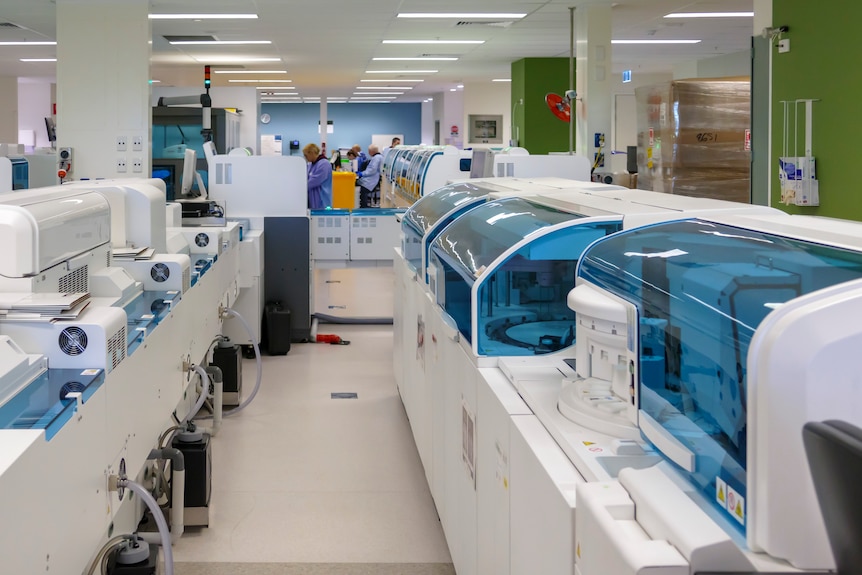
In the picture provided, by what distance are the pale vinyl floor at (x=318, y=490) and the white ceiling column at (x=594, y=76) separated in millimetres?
3776

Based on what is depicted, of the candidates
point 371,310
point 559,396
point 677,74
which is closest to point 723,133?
point 371,310

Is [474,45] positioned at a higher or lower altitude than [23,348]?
higher

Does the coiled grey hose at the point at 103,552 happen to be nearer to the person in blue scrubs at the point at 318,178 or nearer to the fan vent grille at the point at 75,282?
the fan vent grille at the point at 75,282

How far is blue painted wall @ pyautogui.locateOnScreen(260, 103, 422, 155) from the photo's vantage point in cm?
2981

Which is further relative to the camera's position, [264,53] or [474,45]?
[264,53]

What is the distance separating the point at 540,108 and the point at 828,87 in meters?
7.42

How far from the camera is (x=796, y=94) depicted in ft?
21.1

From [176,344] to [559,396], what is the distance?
1829 mm

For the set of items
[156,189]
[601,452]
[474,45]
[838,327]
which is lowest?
[601,452]

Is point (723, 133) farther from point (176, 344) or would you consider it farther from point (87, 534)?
point (87, 534)

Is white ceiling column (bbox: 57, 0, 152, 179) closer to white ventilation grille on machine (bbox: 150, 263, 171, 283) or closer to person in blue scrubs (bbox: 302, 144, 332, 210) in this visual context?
person in blue scrubs (bbox: 302, 144, 332, 210)

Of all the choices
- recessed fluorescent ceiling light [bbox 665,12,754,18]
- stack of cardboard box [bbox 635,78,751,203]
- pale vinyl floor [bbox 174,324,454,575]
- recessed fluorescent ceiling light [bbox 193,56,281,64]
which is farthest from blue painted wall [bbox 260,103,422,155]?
pale vinyl floor [bbox 174,324,454,575]

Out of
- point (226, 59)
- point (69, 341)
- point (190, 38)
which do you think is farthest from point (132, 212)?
point (226, 59)

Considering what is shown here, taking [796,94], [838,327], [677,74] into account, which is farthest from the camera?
[677,74]
